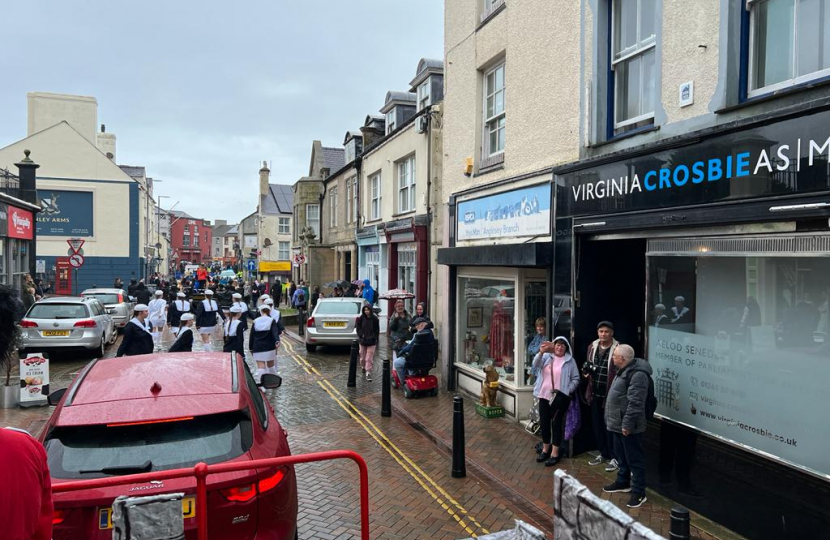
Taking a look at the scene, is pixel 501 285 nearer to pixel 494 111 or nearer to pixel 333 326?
pixel 494 111

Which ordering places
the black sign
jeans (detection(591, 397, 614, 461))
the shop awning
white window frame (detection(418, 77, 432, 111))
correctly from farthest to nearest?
1. white window frame (detection(418, 77, 432, 111))
2. the shop awning
3. jeans (detection(591, 397, 614, 461))
4. the black sign

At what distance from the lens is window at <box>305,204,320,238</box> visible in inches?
1311

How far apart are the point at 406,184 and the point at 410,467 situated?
11.9 metres

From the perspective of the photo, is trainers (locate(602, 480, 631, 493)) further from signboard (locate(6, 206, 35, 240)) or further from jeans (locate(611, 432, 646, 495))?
signboard (locate(6, 206, 35, 240))

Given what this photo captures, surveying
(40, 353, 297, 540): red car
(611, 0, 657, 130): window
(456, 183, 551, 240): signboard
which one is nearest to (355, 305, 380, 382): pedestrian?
(456, 183, 551, 240): signboard

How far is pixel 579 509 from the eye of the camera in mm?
3238

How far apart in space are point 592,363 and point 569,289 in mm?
1069

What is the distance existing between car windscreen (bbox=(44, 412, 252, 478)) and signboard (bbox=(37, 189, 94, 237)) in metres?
38.1

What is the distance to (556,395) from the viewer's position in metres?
7.21

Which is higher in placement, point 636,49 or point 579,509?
point 636,49

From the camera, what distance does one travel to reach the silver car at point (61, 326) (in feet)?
44.3

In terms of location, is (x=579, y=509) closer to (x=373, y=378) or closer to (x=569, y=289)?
(x=569, y=289)

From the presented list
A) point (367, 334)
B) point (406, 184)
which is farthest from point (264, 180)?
point (367, 334)

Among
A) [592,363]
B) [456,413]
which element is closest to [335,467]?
[456,413]
